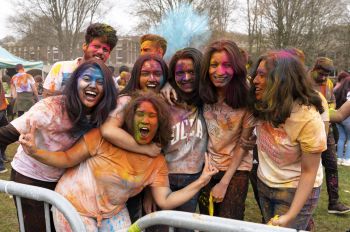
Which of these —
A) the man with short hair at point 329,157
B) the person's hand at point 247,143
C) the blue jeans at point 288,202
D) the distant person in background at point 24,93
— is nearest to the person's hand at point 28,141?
the person's hand at point 247,143

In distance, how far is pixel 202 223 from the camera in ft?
4.84

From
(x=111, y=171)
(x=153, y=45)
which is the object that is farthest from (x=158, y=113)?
(x=153, y=45)

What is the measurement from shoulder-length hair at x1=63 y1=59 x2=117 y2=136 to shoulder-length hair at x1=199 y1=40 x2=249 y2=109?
2.07ft

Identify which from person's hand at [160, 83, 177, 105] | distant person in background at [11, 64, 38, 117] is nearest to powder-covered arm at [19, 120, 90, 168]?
person's hand at [160, 83, 177, 105]

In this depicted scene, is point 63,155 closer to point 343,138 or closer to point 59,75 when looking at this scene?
point 59,75

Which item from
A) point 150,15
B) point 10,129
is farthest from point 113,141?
point 150,15

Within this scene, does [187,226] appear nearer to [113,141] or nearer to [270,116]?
[113,141]

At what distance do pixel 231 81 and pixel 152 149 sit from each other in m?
0.74

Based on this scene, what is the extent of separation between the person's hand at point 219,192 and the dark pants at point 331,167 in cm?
214

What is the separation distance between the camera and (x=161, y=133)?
90.3 inches

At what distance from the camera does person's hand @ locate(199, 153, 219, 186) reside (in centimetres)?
236

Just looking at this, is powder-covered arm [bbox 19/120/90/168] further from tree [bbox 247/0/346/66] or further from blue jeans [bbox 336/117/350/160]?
tree [bbox 247/0/346/66]

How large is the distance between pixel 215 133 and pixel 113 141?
756 millimetres

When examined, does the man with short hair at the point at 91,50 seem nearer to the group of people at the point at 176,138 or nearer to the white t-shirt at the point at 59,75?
the white t-shirt at the point at 59,75
